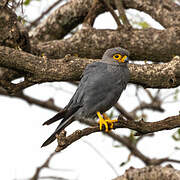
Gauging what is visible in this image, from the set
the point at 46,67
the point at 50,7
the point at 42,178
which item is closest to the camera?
the point at 46,67

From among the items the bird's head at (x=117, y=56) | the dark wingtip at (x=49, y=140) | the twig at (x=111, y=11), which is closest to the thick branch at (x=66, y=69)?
the bird's head at (x=117, y=56)

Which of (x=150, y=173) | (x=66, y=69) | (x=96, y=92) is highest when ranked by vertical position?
(x=66, y=69)

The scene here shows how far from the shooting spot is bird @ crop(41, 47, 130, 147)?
161 inches

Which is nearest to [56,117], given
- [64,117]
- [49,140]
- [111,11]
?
[64,117]

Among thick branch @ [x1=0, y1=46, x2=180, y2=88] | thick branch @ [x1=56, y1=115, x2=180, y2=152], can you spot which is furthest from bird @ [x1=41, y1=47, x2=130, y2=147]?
thick branch @ [x1=56, y1=115, x2=180, y2=152]

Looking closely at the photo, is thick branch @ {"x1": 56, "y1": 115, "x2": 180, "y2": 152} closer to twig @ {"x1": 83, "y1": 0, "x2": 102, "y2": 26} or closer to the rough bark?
the rough bark

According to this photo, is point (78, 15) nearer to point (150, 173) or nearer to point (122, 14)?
point (122, 14)

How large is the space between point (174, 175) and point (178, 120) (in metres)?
0.59

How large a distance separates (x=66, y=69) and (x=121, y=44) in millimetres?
1343

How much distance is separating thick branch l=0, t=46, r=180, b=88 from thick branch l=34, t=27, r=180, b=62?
738 mm

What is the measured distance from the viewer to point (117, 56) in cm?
441

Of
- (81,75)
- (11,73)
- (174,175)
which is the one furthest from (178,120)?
(11,73)

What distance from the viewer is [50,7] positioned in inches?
279

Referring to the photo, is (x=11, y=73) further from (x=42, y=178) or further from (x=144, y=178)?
(x=144, y=178)
